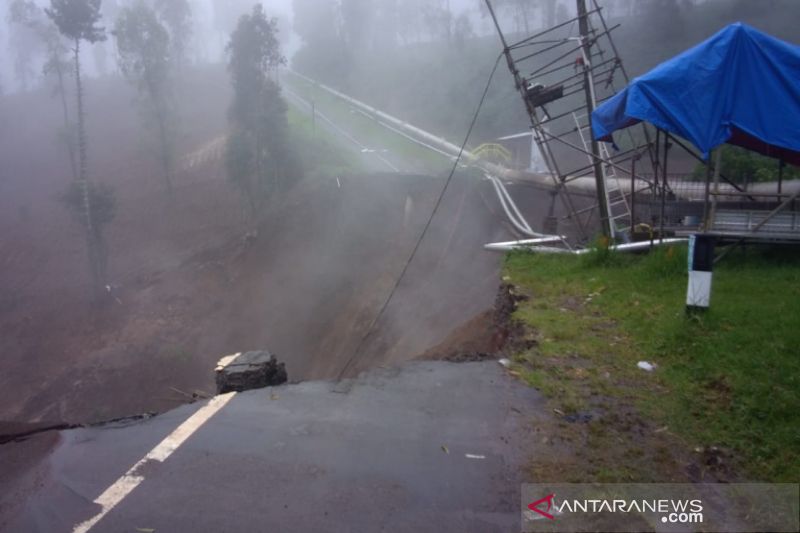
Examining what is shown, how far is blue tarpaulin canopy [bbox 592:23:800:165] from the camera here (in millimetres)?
7039

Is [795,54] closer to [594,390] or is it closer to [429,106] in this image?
[594,390]

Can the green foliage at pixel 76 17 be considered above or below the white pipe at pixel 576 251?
above

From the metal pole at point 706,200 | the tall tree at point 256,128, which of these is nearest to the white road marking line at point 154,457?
the metal pole at point 706,200

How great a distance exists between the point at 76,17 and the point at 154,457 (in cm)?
2414

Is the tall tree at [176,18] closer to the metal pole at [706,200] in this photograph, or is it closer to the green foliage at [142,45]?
the green foliage at [142,45]

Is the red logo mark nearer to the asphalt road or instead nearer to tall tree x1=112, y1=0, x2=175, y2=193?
the asphalt road

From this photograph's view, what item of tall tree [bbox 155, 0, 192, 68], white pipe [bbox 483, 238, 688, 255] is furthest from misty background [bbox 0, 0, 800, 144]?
white pipe [bbox 483, 238, 688, 255]

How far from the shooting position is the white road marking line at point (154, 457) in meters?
3.84

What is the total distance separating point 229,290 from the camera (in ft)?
63.2

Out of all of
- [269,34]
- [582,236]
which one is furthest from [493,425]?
[269,34]

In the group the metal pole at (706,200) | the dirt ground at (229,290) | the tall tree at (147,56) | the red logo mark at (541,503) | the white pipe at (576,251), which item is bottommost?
the dirt ground at (229,290)

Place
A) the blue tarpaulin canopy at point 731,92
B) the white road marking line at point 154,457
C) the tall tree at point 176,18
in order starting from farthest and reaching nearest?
the tall tree at point 176,18
the blue tarpaulin canopy at point 731,92
the white road marking line at point 154,457

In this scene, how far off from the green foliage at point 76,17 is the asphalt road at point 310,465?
23.0 meters

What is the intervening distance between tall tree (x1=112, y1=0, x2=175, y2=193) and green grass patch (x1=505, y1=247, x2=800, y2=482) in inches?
994
